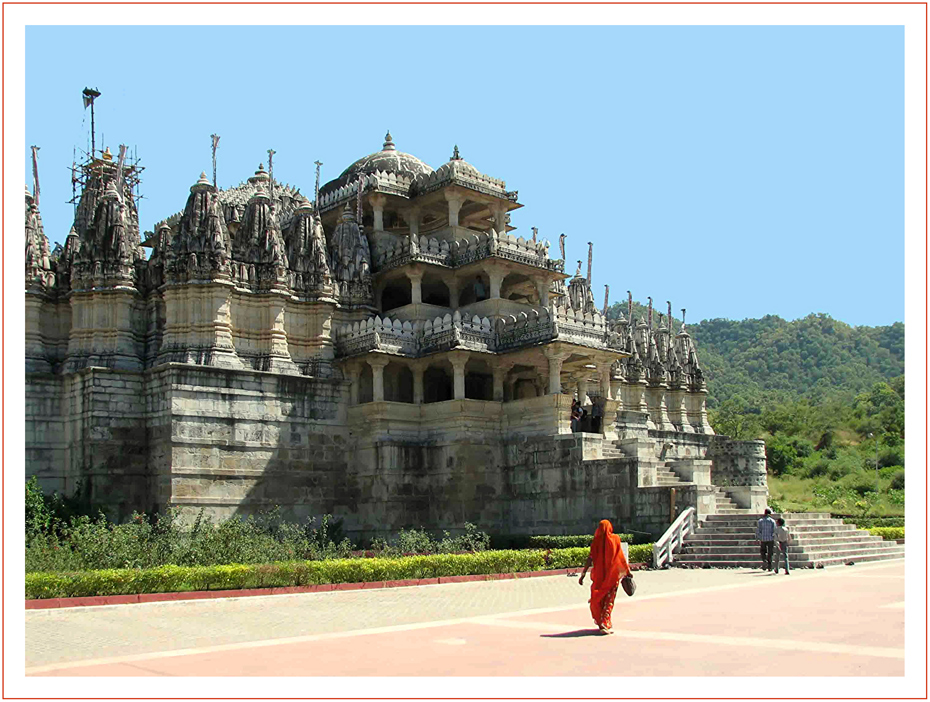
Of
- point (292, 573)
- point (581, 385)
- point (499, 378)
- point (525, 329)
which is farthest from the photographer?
point (581, 385)

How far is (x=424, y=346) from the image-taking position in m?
36.6

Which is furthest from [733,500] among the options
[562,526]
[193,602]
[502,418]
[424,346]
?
[193,602]

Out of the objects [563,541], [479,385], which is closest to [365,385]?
[479,385]

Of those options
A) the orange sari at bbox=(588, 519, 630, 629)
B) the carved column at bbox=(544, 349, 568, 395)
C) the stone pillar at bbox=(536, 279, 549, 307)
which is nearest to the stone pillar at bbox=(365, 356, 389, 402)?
the carved column at bbox=(544, 349, 568, 395)

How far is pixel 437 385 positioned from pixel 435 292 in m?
4.03

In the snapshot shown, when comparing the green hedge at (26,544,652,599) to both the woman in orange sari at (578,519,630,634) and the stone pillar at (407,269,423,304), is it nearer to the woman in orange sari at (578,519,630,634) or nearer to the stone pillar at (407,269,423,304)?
the woman in orange sari at (578,519,630,634)

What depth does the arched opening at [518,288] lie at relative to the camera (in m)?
40.6

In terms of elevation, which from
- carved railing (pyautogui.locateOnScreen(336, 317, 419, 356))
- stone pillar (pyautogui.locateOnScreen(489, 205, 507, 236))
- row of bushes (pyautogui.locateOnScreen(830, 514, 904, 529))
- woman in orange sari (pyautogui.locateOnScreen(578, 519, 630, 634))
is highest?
stone pillar (pyautogui.locateOnScreen(489, 205, 507, 236))

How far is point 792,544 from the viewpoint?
28281 mm

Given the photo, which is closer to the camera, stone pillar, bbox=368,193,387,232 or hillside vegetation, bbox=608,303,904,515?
stone pillar, bbox=368,193,387,232

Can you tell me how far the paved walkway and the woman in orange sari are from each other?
0.29 meters

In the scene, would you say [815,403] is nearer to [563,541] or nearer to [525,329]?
[525,329]

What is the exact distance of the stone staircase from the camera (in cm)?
2781

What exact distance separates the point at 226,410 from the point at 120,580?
45.9 feet
